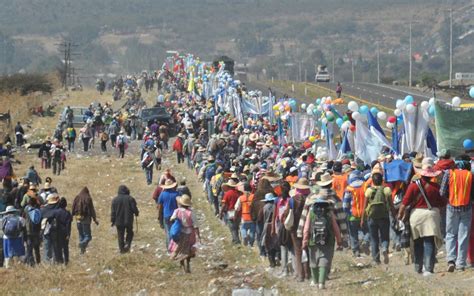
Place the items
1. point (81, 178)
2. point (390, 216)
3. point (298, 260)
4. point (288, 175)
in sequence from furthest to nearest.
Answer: point (81, 178), point (288, 175), point (390, 216), point (298, 260)

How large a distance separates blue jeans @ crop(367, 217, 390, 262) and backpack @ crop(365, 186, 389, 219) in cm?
14

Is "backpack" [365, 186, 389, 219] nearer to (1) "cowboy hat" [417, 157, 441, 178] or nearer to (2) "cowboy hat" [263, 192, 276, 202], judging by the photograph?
(1) "cowboy hat" [417, 157, 441, 178]

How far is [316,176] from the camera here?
19906 mm

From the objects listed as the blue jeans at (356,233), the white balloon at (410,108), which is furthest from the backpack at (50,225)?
the white balloon at (410,108)

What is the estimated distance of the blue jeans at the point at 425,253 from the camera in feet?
55.0

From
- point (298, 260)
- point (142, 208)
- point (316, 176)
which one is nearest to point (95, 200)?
point (142, 208)

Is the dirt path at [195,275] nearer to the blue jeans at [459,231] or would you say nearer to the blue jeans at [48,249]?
Result: the blue jeans at [459,231]

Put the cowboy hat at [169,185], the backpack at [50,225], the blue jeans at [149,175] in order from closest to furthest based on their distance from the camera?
1. the backpack at [50,225]
2. the cowboy hat at [169,185]
3. the blue jeans at [149,175]

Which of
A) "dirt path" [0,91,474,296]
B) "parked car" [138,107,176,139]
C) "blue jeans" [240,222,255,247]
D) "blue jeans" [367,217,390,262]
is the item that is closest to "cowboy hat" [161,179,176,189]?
"dirt path" [0,91,474,296]

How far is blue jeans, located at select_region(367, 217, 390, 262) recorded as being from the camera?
18016 mm

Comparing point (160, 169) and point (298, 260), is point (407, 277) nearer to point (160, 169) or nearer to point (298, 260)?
point (298, 260)

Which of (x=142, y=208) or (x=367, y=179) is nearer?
(x=367, y=179)

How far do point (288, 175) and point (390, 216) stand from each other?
3434mm

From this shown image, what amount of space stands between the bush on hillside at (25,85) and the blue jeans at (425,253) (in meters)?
75.1
